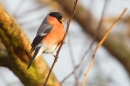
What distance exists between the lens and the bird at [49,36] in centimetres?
308

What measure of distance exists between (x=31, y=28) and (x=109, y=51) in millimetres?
955

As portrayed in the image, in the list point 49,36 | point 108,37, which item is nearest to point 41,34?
point 49,36

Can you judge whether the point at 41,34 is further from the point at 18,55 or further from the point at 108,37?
the point at 108,37

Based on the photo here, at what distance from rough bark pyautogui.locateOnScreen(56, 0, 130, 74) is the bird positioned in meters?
1.62

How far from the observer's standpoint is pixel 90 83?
14.6 ft

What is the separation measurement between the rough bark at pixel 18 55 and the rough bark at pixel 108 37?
1.51 meters

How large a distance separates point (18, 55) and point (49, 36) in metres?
0.34

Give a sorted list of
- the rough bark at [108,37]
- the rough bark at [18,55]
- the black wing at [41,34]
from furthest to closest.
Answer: the rough bark at [108,37] < the rough bark at [18,55] < the black wing at [41,34]

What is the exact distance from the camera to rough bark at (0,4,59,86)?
3180 mm

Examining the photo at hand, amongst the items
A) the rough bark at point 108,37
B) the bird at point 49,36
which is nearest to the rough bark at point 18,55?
the bird at point 49,36

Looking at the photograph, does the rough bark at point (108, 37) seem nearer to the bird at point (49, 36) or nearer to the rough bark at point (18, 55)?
the rough bark at point (18, 55)

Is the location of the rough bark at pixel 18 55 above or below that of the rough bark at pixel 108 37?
above

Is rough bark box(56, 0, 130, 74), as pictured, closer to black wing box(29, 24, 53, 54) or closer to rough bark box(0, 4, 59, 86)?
rough bark box(0, 4, 59, 86)

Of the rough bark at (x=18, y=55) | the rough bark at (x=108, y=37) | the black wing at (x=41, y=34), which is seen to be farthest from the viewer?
the rough bark at (x=108, y=37)
